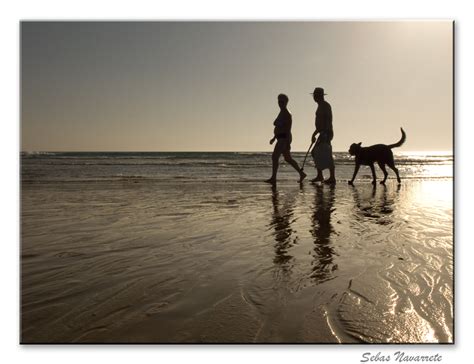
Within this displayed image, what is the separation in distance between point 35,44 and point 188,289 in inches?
125

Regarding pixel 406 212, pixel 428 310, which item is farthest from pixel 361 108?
pixel 428 310

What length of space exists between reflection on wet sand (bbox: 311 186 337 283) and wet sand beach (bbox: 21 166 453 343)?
16mm

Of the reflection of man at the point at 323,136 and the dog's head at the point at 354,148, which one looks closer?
the reflection of man at the point at 323,136

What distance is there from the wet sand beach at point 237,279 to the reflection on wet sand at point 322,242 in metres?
0.02

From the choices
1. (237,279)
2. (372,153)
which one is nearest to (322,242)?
(237,279)

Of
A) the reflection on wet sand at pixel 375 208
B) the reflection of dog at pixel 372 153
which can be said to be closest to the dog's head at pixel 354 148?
the reflection of dog at pixel 372 153

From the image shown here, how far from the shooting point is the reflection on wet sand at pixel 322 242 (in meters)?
2.29

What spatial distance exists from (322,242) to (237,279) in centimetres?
113

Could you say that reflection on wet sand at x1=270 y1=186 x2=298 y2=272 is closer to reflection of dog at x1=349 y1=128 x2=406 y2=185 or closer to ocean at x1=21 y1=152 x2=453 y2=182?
ocean at x1=21 y1=152 x2=453 y2=182

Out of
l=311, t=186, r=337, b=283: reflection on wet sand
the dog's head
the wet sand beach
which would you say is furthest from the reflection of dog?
the wet sand beach

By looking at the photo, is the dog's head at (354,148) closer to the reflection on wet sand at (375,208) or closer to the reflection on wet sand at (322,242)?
the reflection on wet sand at (375,208)

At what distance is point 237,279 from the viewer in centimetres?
218

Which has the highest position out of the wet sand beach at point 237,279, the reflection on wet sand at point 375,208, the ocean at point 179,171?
the ocean at point 179,171
